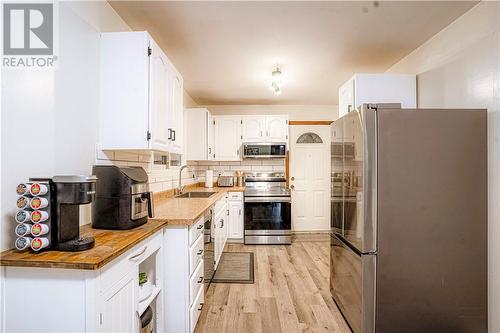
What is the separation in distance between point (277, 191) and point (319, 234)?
128 cm

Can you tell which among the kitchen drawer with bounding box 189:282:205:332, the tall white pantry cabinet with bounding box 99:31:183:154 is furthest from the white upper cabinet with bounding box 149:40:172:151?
the kitchen drawer with bounding box 189:282:205:332

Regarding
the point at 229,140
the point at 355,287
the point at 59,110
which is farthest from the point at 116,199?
the point at 229,140

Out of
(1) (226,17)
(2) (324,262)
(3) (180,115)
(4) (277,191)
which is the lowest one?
(2) (324,262)

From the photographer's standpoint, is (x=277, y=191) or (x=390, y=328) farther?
(x=277, y=191)

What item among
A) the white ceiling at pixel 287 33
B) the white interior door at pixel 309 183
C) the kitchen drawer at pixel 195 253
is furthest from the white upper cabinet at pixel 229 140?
the kitchen drawer at pixel 195 253

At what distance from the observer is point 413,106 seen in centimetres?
259

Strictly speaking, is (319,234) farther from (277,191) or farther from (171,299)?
(171,299)

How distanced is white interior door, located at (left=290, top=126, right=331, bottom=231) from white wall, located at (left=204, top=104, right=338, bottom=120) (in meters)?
0.22

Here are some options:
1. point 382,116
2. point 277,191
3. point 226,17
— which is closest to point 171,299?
point 382,116

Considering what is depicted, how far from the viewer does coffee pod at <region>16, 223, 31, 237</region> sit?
44.0 inches

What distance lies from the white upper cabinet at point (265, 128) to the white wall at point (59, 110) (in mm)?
2876

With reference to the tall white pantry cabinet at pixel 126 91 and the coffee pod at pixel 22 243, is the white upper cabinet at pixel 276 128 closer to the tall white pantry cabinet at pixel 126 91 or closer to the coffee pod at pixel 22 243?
the tall white pantry cabinet at pixel 126 91

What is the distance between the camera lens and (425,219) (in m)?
1.76

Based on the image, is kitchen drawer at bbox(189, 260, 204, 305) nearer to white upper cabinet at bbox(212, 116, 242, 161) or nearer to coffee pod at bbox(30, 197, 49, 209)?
coffee pod at bbox(30, 197, 49, 209)
